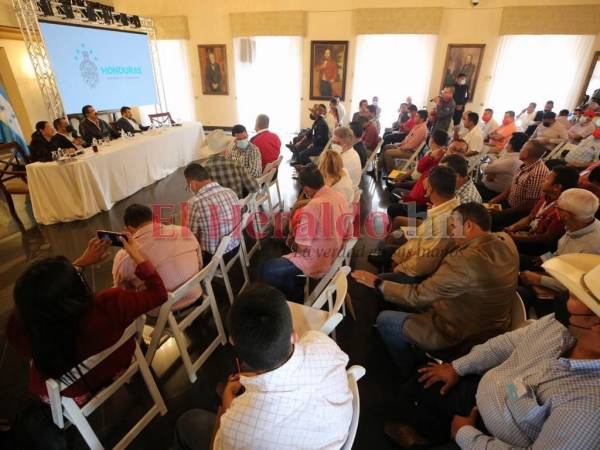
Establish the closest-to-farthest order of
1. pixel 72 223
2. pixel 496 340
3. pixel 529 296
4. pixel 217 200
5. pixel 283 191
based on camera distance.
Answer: pixel 496 340, pixel 529 296, pixel 217 200, pixel 72 223, pixel 283 191

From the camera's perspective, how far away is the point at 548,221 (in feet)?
7.42

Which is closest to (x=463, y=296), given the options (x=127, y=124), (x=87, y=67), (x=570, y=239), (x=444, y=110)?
(x=570, y=239)

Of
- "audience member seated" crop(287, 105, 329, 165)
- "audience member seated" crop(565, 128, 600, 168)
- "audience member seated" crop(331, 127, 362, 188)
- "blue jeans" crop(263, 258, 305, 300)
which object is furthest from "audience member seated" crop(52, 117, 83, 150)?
"audience member seated" crop(565, 128, 600, 168)

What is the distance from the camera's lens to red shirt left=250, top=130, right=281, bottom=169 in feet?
12.9

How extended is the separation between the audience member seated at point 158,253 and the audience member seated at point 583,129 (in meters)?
5.73

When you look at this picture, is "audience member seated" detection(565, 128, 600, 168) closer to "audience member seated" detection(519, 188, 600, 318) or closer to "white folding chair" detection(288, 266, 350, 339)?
"audience member seated" detection(519, 188, 600, 318)

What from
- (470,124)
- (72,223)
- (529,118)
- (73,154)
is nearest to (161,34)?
(73,154)

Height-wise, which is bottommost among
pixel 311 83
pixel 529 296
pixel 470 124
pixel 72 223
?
pixel 72 223

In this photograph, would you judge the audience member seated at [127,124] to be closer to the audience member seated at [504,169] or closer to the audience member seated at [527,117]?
the audience member seated at [504,169]

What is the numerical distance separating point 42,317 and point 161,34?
32.0ft

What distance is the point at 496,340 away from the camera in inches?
50.8

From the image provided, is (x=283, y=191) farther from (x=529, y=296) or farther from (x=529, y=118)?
(x=529, y=118)

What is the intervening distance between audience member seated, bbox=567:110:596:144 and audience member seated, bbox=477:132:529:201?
2.03 m

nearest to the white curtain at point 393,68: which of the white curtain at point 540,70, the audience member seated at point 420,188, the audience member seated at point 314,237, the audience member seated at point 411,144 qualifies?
the white curtain at point 540,70
